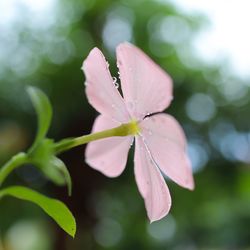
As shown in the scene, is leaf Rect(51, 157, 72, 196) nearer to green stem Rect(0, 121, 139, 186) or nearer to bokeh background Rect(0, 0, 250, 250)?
green stem Rect(0, 121, 139, 186)

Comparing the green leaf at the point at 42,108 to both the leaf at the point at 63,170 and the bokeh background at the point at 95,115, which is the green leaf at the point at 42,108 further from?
the bokeh background at the point at 95,115

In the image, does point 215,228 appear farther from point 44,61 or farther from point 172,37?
point 44,61

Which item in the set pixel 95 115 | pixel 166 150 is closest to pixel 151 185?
pixel 166 150

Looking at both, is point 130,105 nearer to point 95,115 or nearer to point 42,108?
point 42,108

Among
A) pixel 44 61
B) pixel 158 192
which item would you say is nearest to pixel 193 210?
pixel 44 61

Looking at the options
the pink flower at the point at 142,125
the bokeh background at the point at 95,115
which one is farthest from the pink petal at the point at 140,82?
the bokeh background at the point at 95,115

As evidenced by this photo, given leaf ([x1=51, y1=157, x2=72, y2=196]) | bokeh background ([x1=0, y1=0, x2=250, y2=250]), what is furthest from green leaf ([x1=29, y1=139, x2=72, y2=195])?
bokeh background ([x1=0, y1=0, x2=250, y2=250])

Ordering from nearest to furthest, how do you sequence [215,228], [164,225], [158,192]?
[158,192] < [215,228] < [164,225]
